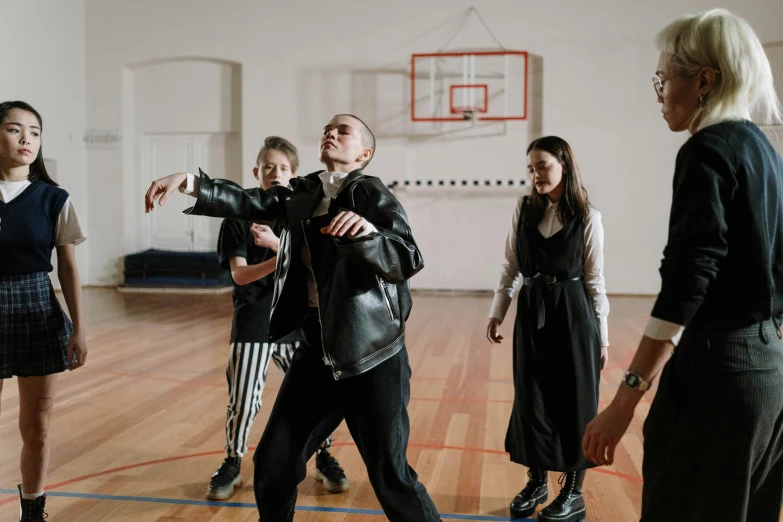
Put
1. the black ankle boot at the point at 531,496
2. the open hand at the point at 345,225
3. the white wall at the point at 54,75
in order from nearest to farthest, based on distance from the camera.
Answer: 1. the open hand at the point at 345,225
2. the black ankle boot at the point at 531,496
3. the white wall at the point at 54,75

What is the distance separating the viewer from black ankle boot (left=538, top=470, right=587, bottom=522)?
113 inches

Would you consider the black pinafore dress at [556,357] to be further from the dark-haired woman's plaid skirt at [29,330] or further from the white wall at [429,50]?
the white wall at [429,50]

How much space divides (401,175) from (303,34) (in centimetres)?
274

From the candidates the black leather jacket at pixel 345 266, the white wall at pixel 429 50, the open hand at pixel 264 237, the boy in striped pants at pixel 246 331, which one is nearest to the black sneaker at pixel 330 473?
the boy in striped pants at pixel 246 331

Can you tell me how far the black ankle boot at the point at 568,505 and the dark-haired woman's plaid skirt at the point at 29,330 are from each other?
192cm

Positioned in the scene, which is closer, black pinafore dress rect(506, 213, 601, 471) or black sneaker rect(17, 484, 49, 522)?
black sneaker rect(17, 484, 49, 522)

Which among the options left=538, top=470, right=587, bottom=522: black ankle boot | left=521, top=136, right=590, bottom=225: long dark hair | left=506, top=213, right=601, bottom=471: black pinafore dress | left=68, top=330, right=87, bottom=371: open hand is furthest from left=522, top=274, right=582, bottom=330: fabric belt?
left=68, top=330, right=87, bottom=371: open hand

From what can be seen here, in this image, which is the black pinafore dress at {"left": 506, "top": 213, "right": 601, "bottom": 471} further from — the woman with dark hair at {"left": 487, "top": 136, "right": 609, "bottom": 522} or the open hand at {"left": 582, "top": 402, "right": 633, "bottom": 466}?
the open hand at {"left": 582, "top": 402, "right": 633, "bottom": 466}

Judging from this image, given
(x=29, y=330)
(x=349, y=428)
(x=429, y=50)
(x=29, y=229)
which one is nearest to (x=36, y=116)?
(x=29, y=229)

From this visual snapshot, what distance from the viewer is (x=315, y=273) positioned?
2090mm

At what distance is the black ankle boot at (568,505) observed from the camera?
2.88 metres

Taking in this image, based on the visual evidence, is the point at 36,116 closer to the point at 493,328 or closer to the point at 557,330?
the point at 493,328

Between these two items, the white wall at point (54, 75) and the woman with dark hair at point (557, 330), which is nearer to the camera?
the woman with dark hair at point (557, 330)

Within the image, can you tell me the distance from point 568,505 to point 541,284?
890mm
